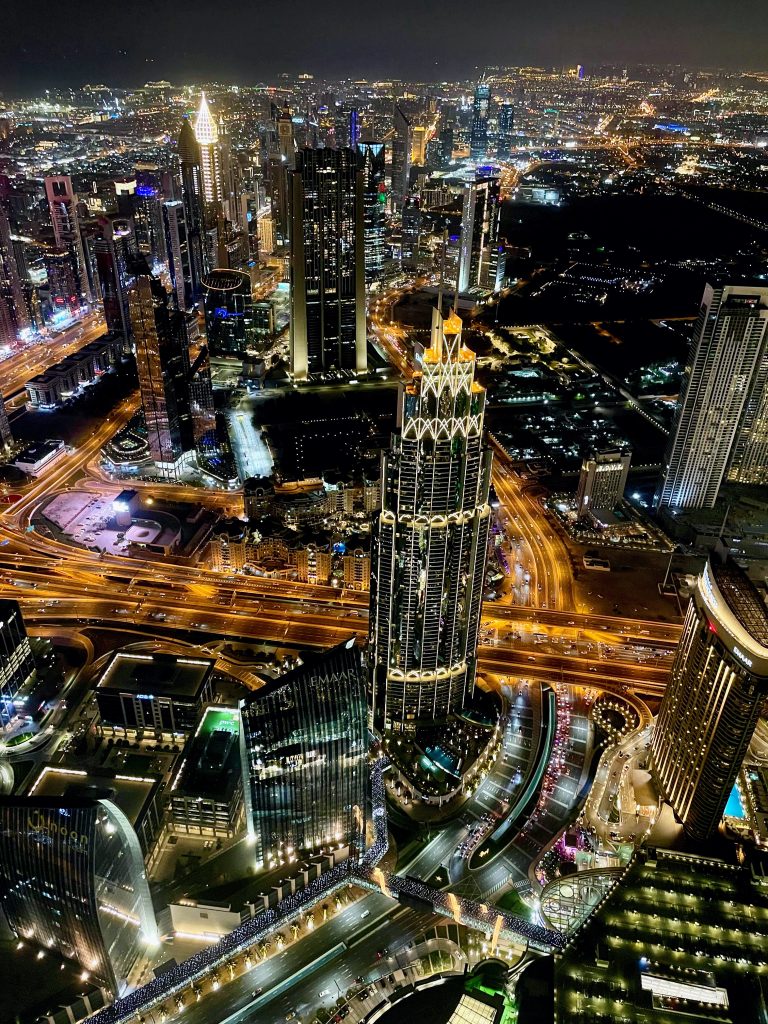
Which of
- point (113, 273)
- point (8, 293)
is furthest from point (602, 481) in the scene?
point (8, 293)

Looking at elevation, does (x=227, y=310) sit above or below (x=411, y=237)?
above

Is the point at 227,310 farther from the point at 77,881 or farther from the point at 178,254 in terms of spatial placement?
the point at 77,881

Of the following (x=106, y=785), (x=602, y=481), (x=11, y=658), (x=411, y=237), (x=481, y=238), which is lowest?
(x=106, y=785)

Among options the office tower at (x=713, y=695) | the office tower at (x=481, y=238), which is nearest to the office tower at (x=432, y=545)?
the office tower at (x=713, y=695)

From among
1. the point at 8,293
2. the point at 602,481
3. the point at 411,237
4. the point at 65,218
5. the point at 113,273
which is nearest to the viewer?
Answer: the point at 602,481

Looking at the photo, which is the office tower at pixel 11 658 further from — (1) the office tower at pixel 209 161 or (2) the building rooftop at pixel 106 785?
(1) the office tower at pixel 209 161

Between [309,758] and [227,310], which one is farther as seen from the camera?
[227,310]

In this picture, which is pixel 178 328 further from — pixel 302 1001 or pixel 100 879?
pixel 302 1001

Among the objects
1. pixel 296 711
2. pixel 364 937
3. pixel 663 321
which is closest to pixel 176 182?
pixel 663 321
